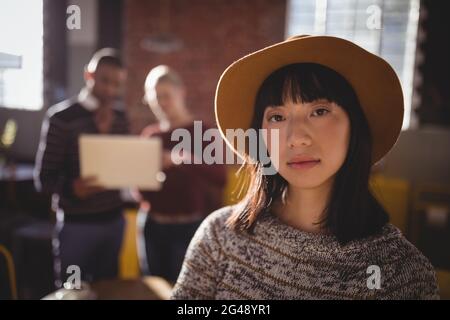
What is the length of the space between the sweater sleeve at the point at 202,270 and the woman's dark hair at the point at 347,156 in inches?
2.3

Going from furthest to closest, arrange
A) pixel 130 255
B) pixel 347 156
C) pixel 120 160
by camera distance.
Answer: pixel 130 255 → pixel 120 160 → pixel 347 156

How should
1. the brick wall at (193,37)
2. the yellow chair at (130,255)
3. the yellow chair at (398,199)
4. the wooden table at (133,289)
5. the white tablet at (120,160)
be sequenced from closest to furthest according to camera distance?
the wooden table at (133,289), the white tablet at (120,160), the yellow chair at (130,255), the yellow chair at (398,199), the brick wall at (193,37)

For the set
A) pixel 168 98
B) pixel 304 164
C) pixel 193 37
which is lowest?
pixel 304 164

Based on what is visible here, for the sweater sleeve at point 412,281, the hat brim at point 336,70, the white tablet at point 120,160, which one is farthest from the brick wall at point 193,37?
the sweater sleeve at point 412,281

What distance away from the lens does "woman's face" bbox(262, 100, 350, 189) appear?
75 cm

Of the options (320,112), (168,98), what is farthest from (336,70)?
(168,98)

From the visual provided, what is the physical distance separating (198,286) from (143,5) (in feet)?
12.3

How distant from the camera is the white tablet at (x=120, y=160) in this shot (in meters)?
1.77

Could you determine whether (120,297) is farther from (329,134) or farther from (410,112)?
(410,112)

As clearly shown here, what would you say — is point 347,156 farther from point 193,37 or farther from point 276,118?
point 193,37

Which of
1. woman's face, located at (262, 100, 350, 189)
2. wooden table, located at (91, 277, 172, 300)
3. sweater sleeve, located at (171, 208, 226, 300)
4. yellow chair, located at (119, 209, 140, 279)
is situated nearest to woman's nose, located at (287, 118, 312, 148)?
woman's face, located at (262, 100, 350, 189)

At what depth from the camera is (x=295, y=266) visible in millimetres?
799

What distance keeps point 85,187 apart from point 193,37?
8.44ft

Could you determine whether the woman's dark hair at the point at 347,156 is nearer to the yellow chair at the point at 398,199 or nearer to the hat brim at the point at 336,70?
the hat brim at the point at 336,70
